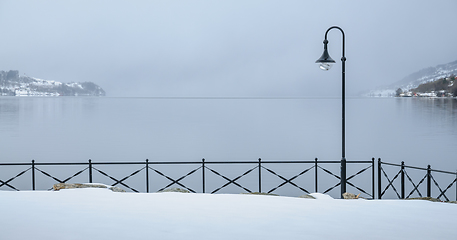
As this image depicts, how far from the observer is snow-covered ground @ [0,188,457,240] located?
227 inches

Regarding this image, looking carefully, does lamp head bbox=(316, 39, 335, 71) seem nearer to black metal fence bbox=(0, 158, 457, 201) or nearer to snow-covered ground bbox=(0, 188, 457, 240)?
snow-covered ground bbox=(0, 188, 457, 240)

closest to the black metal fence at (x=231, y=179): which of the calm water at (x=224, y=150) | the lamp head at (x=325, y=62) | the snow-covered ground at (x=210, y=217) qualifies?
the calm water at (x=224, y=150)

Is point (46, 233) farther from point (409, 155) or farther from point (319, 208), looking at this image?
point (409, 155)

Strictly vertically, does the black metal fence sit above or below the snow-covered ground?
below

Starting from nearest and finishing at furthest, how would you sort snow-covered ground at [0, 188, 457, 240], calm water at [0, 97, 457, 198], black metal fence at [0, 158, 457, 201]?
snow-covered ground at [0, 188, 457, 240] < black metal fence at [0, 158, 457, 201] < calm water at [0, 97, 457, 198]

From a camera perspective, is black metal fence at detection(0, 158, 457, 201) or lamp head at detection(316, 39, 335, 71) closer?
lamp head at detection(316, 39, 335, 71)

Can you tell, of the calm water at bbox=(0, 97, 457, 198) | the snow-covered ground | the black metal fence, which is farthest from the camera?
the calm water at bbox=(0, 97, 457, 198)

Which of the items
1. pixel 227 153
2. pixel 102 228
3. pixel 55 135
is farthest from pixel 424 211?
pixel 55 135

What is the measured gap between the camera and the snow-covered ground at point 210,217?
576 centimetres

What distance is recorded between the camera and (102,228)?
5.95 metres

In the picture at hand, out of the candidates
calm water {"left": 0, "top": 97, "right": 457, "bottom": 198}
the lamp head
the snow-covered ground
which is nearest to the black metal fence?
calm water {"left": 0, "top": 97, "right": 457, "bottom": 198}

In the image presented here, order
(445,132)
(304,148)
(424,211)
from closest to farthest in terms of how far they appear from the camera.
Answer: (424,211)
(304,148)
(445,132)

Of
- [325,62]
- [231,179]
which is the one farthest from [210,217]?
[231,179]

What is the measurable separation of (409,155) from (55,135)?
36.1 m
